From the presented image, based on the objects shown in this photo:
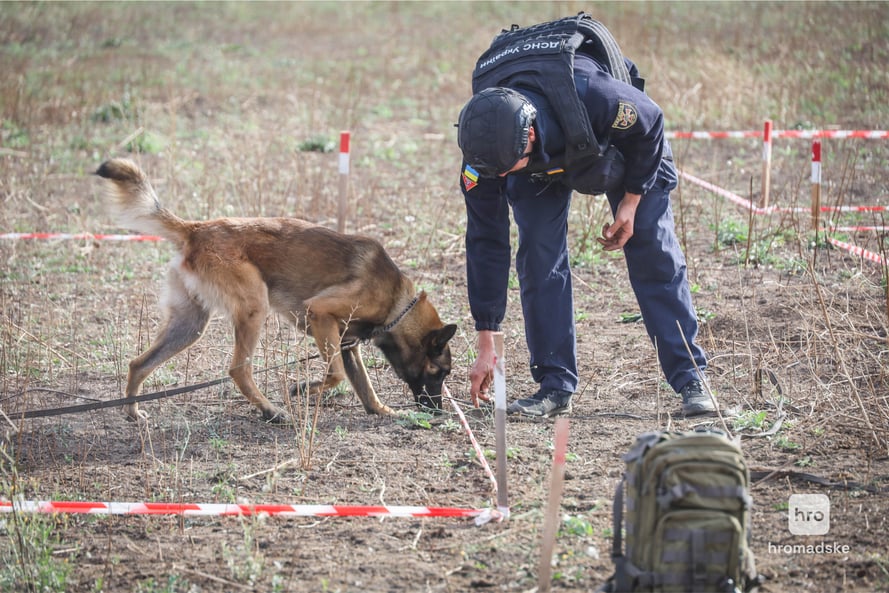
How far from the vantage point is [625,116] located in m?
4.12

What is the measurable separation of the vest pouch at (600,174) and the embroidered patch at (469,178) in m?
0.43

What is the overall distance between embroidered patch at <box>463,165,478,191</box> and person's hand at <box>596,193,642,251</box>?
2.16 ft

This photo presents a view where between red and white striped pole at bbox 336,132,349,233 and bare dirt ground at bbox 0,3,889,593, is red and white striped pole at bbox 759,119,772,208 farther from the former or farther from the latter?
red and white striped pole at bbox 336,132,349,233

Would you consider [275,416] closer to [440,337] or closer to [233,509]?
[440,337]

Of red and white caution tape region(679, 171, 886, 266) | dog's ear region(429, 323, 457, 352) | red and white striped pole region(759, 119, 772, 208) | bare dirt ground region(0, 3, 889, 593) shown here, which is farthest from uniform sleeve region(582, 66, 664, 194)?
red and white striped pole region(759, 119, 772, 208)

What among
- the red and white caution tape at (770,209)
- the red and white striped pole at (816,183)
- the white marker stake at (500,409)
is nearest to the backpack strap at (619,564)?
the white marker stake at (500,409)

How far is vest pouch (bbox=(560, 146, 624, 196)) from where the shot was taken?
13.8 ft

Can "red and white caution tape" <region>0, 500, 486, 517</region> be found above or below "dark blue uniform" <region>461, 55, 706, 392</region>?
below

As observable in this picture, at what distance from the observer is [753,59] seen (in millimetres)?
14586

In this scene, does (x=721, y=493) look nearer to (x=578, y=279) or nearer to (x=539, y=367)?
(x=539, y=367)

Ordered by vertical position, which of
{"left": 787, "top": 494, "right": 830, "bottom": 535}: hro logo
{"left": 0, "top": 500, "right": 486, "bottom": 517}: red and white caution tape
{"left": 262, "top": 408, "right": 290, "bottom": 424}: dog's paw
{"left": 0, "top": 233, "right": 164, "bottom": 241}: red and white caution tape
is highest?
{"left": 0, "top": 233, "right": 164, "bottom": 241}: red and white caution tape

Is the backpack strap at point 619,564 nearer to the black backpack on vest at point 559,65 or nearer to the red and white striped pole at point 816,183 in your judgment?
the black backpack on vest at point 559,65

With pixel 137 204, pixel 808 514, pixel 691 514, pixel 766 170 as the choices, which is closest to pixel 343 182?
pixel 137 204

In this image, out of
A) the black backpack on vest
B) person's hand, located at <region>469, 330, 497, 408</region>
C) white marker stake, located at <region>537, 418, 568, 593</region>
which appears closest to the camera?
white marker stake, located at <region>537, 418, 568, 593</region>
